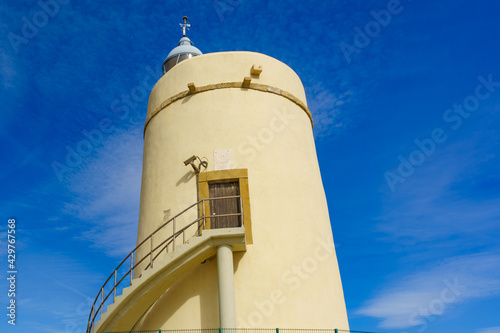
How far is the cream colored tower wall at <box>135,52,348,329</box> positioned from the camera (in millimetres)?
13469

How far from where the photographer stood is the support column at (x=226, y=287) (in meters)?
12.1

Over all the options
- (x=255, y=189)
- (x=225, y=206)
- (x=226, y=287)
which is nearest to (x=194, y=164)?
(x=225, y=206)

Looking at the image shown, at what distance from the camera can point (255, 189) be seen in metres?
14.9

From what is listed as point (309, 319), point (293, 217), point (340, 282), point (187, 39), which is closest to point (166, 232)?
point (293, 217)

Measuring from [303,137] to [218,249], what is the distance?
6545 mm

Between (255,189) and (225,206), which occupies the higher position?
(255,189)

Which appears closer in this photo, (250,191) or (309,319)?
(309,319)

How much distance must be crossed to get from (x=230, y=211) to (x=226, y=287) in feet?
9.95

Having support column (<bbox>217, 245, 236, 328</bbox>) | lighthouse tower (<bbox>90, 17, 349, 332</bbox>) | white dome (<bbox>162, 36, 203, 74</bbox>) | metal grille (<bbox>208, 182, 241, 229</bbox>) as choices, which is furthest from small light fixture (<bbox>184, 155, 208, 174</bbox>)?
white dome (<bbox>162, 36, 203, 74</bbox>)

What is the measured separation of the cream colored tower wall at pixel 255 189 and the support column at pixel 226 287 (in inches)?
37.4

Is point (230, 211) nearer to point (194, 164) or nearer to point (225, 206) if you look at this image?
point (225, 206)

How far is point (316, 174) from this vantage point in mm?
17141

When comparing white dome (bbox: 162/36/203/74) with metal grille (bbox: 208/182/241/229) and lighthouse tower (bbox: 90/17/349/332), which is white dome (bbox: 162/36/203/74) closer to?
lighthouse tower (bbox: 90/17/349/332)

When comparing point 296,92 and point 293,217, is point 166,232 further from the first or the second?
point 296,92
